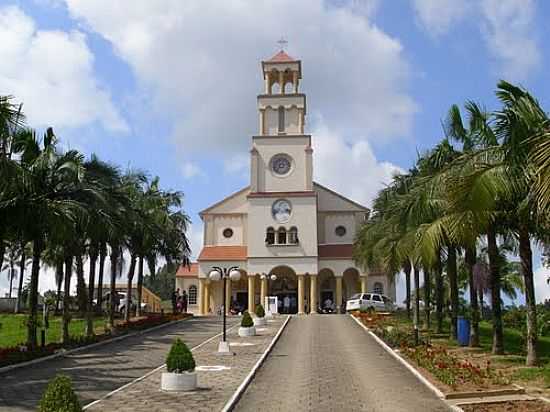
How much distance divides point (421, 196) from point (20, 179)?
11.3 meters

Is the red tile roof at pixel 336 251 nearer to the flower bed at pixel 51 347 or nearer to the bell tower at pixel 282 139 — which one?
the bell tower at pixel 282 139

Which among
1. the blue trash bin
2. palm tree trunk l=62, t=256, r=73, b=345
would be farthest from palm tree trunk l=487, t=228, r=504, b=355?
palm tree trunk l=62, t=256, r=73, b=345

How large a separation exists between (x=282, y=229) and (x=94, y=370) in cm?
3500

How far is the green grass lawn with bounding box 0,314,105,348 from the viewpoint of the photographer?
27.3m

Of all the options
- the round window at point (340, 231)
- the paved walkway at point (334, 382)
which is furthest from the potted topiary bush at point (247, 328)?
the round window at point (340, 231)

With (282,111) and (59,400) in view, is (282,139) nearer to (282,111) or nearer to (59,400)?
(282,111)

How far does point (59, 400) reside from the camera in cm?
842

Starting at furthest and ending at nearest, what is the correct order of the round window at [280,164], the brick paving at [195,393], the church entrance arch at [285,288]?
the round window at [280,164], the church entrance arch at [285,288], the brick paving at [195,393]

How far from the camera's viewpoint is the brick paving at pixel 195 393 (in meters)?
12.4

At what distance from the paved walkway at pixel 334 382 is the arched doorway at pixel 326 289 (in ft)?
91.3

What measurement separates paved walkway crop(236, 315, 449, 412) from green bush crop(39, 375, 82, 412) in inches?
184

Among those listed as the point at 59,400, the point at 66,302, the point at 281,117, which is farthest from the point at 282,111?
the point at 59,400

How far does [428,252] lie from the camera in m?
19.2

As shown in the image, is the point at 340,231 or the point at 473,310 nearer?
the point at 473,310
